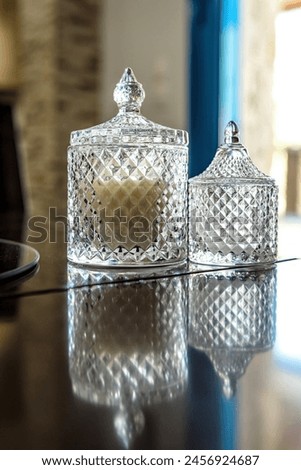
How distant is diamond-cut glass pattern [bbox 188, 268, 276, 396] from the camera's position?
1.04 ft

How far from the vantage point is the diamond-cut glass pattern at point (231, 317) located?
1.04 ft

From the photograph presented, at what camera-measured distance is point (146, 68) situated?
12.7 feet

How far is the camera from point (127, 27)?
3824 millimetres

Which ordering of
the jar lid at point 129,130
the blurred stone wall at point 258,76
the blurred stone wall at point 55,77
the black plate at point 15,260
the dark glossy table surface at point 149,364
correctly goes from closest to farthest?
the dark glossy table surface at point 149,364, the black plate at point 15,260, the jar lid at point 129,130, the blurred stone wall at point 55,77, the blurred stone wall at point 258,76

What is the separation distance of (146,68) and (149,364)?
3757 millimetres

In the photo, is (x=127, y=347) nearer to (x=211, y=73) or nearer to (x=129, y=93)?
(x=129, y=93)

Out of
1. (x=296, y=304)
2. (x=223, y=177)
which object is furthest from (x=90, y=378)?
(x=223, y=177)

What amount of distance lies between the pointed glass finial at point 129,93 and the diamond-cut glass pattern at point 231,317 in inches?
9.1

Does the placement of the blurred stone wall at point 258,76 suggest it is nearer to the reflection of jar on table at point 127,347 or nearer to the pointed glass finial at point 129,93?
the pointed glass finial at point 129,93

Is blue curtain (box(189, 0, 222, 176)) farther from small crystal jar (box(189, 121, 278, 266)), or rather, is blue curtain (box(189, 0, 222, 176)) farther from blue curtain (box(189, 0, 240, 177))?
small crystal jar (box(189, 121, 278, 266))

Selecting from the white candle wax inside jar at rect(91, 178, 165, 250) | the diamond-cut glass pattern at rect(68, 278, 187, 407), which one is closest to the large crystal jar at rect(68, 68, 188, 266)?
the white candle wax inside jar at rect(91, 178, 165, 250)

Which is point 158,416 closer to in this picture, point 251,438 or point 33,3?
point 251,438

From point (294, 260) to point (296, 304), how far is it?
270 millimetres

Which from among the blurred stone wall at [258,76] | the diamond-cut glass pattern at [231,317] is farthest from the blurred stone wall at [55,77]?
the diamond-cut glass pattern at [231,317]
